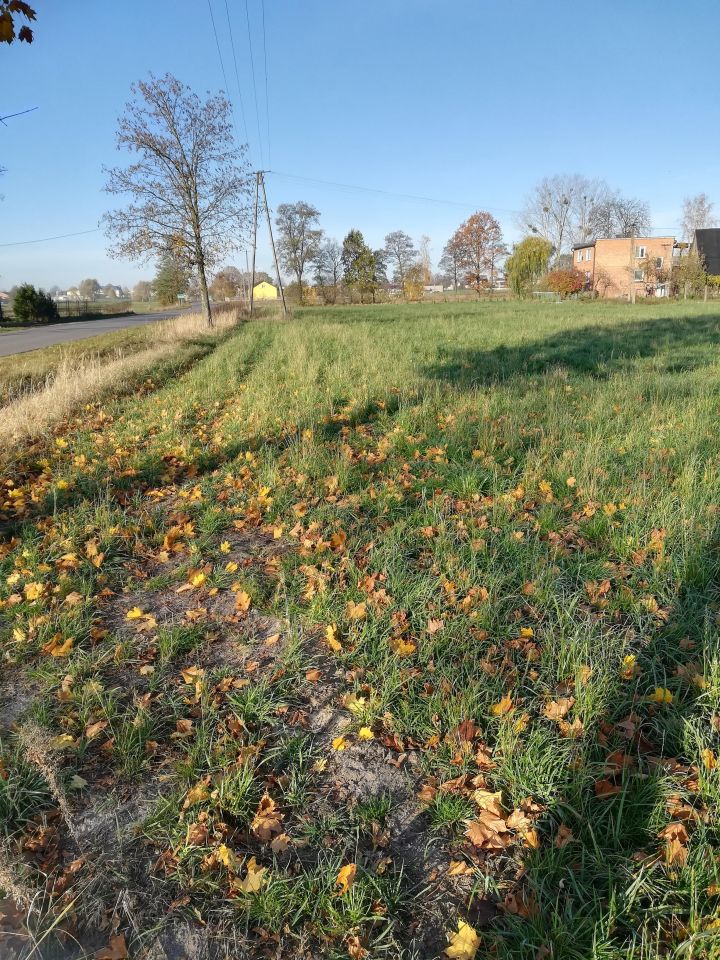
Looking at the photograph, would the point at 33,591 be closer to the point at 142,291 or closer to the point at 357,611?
the point at 357,611

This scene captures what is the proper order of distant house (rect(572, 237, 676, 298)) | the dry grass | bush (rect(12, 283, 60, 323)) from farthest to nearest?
distant house (rect(572, 237, 676, 298)), bush (rect(12, 283, 60, 323)), the dry grass

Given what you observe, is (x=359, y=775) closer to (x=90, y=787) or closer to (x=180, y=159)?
(x=90, y=787)

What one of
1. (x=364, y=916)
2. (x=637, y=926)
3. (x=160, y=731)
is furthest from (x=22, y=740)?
(x=637, y=926)

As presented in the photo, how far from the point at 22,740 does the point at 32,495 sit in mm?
3349

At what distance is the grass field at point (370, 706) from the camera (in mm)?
1754

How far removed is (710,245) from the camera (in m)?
61.8

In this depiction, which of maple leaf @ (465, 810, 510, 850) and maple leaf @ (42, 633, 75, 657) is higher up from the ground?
maple leaf @ (42, 633, 75, 657)

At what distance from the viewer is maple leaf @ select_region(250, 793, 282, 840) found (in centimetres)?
200

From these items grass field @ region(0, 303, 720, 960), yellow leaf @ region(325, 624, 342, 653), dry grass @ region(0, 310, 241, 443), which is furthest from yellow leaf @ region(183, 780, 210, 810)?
dry grass @ region(0, 310, 241, 443)

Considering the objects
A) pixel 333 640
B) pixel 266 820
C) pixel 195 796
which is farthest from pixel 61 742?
pixel 333 640

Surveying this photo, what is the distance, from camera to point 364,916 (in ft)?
5.67

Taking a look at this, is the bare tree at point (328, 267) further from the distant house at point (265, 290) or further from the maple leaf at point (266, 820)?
the maple leaf at point (266, 820)

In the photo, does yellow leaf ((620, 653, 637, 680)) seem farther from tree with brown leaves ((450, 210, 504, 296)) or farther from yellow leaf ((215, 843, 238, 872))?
tree with brown leaves ((450, 210, 504, 296))

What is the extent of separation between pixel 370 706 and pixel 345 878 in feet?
2.44
